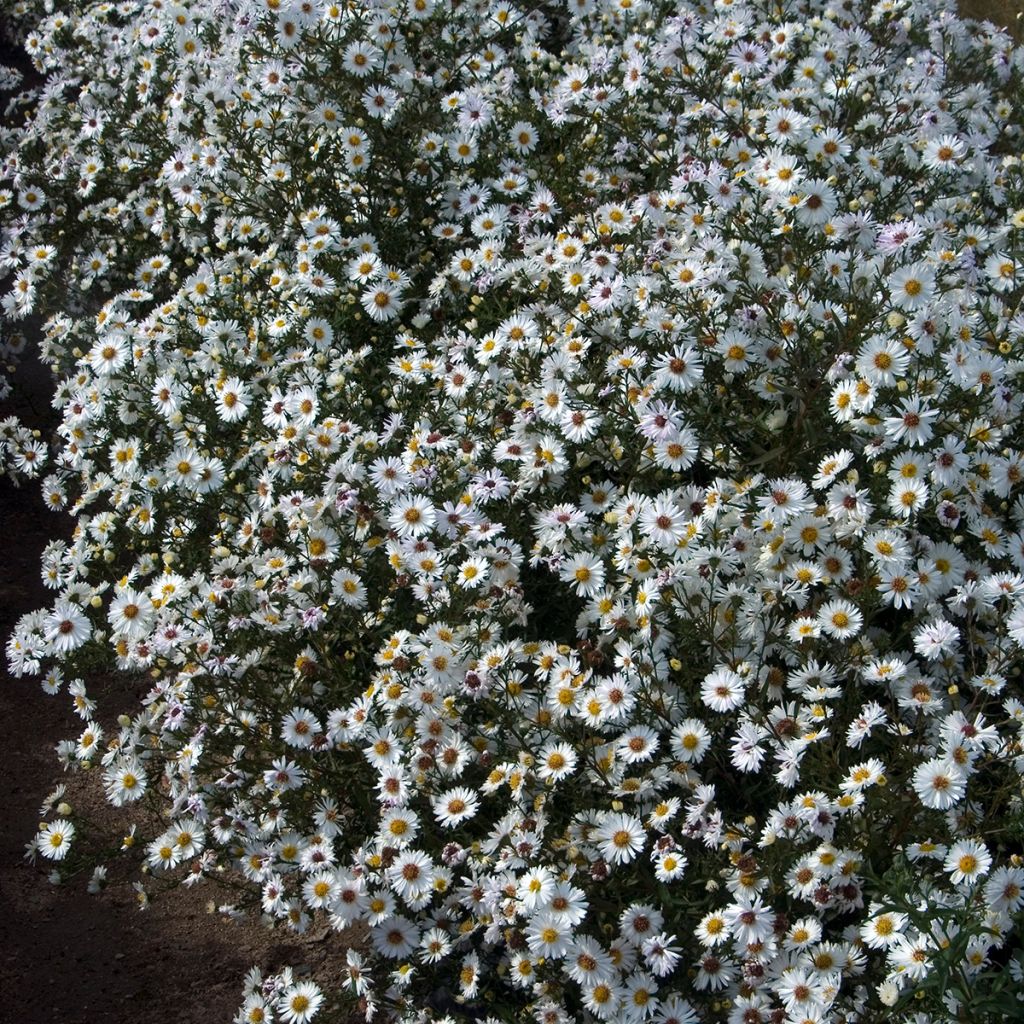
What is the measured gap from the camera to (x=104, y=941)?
445cm

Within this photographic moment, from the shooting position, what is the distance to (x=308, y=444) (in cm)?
429

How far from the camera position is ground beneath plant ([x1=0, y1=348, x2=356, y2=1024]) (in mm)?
4195

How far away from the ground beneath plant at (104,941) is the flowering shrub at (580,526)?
0.21m

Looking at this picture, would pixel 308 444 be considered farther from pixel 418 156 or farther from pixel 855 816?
pixel 855 816

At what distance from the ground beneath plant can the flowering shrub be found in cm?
21

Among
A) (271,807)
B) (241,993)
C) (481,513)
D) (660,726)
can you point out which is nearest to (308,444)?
(481,513)

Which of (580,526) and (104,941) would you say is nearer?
(580,526)

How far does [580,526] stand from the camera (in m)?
3.89

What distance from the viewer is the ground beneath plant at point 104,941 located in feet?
13.8

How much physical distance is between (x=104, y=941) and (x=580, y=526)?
8.39 ft

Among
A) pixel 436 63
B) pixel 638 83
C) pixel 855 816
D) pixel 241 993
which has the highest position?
pixel 436 63

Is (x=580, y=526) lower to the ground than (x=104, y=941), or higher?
higher

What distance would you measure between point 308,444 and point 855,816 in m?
2.36

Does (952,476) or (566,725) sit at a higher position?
(952,476)
